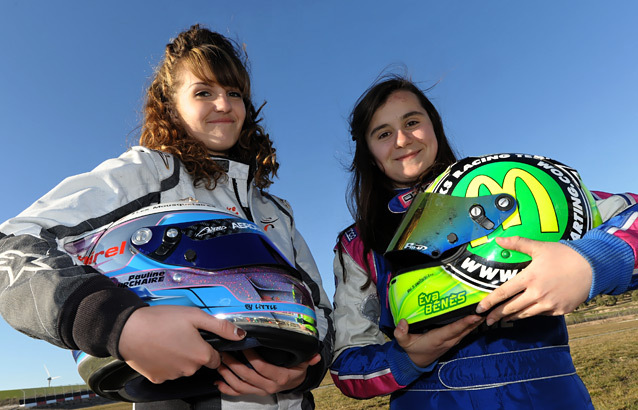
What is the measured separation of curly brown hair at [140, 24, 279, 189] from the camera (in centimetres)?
234

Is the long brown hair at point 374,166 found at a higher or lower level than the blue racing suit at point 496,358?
higher

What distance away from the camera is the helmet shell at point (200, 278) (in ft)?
5.21

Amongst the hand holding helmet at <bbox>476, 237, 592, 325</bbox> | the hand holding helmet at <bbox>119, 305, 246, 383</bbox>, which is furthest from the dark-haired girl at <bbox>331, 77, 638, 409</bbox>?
the hand holding helmet at <bbox>119, 305, 246, 383</bbox>

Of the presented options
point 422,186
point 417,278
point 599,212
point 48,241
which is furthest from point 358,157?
point 48,241

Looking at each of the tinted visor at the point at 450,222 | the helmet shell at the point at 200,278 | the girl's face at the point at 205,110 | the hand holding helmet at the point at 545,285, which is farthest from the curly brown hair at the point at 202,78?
the hand holding helmet at the point at 545,285

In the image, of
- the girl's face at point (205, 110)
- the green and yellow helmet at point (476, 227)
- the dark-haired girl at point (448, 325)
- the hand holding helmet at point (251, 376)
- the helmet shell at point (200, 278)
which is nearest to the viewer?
the helmet shell at point (200, 278)

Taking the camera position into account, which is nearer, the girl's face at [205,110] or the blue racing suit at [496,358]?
the blue racing suit at [496,358]

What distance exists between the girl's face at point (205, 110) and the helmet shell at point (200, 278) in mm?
722

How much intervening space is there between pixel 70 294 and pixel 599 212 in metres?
2.49

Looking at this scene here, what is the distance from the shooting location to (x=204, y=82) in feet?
8.14

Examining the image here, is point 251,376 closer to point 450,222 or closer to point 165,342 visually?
point 165,342

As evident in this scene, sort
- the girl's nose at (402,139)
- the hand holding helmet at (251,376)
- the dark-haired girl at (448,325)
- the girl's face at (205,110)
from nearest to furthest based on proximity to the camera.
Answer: the hand holding helmet at (251,376), the dark-haired girl at (448,325), the girl's face at (205,110), the girl's nose at (402,139)

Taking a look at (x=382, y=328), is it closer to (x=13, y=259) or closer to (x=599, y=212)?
(x=599, y=212)

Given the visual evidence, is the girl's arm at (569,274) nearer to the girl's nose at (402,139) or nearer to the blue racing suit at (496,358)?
the blue racing suit at (496,358)
